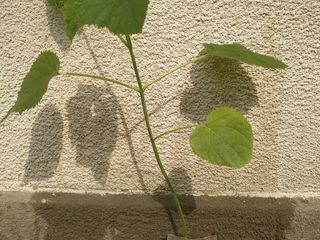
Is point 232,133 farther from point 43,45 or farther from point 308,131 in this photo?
point 43,45

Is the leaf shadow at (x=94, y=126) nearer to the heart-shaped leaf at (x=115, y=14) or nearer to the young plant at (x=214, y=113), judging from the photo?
the young plant at (x=214, y=113)

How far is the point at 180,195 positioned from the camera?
861mm

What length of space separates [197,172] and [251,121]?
19 centimetres

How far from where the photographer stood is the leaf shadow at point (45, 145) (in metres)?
0.82

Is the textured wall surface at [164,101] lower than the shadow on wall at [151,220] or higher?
higher

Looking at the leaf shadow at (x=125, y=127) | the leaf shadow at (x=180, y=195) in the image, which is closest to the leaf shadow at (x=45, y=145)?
the leaf shadow at (x=125, y=127)

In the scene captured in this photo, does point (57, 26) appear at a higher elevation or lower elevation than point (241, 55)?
higher

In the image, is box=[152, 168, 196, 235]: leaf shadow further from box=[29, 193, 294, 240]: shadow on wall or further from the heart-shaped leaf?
the heart-shaped leaf

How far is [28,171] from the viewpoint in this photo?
2.90 feet

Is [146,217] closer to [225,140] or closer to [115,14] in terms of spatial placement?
[225,140]

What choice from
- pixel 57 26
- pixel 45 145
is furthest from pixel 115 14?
pixel 45 145

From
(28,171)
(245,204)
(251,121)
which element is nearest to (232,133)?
(251,121)

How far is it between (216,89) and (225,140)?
0.19 m

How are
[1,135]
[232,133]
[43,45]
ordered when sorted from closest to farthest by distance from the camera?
[232,133] < [43,45] < [1,135]
